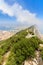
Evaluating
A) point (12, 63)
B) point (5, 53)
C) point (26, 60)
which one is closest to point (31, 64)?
point (26, 60)

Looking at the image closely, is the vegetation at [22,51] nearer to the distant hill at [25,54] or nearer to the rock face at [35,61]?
the distant hill at [25,54]

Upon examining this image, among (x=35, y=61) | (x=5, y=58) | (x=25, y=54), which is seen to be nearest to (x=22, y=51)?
(x=25, y=54)

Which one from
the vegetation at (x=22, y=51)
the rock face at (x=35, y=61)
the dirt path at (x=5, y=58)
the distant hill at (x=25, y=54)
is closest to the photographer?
the rock face at (x=35, y=61)

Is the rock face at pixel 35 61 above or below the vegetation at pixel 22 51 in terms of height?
below

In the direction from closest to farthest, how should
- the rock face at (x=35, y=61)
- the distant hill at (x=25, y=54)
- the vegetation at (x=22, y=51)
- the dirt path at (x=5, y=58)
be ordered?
the rock face at (x=35, y=61) < the distant hill at (x=25, y=54) < the vegetation at (x=22, y=51) < the dirt path at (x=5, y=58)

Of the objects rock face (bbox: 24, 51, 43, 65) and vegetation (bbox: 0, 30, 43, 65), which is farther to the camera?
vegetation (bbox: 0, 30, 43, 65)

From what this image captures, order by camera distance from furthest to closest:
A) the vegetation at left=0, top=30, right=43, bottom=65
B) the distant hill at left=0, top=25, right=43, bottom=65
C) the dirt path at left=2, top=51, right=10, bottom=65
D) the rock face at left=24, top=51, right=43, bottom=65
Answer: the dirt path at left=2, top=51, right=10, bottom=65 < the vegetation at left=0, top=30, right=43, bottom=65 < the distant hill at left=0, top=25, right=43, bottom=65 < the rock face at left=24, top=51, right=43, bottom=65

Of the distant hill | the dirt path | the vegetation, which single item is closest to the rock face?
the distant hill

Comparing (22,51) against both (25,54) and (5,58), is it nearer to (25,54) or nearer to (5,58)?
(25,54)

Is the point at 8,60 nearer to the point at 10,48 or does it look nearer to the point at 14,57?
the point at 14,57

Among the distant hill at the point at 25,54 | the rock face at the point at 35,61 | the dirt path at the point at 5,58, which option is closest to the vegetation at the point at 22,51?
the distant hill at the point at 25,54

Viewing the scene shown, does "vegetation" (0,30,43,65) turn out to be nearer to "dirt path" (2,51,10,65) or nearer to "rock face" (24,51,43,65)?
"dirt path" (2,51,10,65)
